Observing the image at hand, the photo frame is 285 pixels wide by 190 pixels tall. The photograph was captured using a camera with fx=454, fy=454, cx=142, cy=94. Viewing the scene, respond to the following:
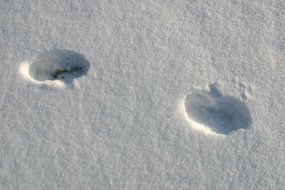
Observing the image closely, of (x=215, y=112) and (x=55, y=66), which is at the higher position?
(x=55, y=66)

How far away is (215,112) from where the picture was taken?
5.07ft

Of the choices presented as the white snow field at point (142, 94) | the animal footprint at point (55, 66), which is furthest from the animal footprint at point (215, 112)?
the animal footprint at point (55, 66)

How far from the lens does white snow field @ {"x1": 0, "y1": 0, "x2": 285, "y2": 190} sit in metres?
1.46

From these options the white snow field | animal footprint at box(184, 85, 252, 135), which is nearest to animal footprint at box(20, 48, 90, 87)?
the white snow field

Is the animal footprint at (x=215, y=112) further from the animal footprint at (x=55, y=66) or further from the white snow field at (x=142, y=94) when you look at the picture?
the animal footprint at (x=55, y=66)

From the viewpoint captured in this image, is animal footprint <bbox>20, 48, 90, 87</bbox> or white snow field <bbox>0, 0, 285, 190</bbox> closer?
white snow field <bbox>0, 0, 285, 190</bbox>

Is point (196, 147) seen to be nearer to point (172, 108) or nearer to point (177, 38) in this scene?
point (172, 108)

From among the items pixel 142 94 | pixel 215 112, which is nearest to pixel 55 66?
pixel 142 94

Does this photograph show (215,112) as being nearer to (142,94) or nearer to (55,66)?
(142,94)

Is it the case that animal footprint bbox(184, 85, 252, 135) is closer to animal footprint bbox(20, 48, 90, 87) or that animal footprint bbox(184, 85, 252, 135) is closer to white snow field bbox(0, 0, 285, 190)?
white snow field bbox(0, 0, 285, 190)

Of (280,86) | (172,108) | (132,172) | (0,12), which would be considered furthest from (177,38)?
(0,12)

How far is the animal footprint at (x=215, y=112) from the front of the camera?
1.51 metres

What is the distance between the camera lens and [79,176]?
1456 mm

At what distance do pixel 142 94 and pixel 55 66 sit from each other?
1.09 feet
